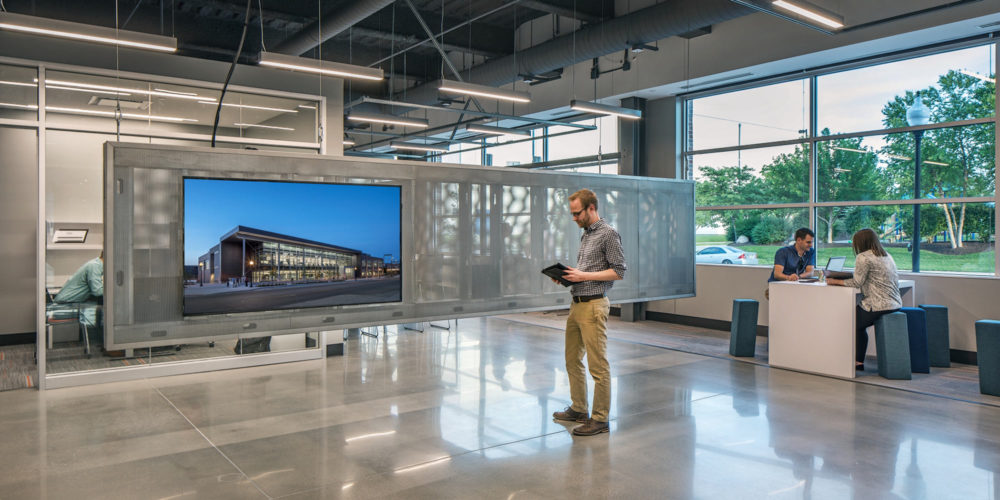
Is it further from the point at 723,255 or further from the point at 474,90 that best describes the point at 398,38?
the point at 723,255

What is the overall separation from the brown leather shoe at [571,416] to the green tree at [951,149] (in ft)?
17.8

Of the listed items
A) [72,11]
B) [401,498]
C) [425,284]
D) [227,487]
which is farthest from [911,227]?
[72,11]

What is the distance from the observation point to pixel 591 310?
4566mm

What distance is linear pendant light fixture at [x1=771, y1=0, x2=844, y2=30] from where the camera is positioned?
5324 mm

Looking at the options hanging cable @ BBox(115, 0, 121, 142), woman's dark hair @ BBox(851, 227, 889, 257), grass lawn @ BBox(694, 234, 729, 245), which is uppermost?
hanging cable @ BBox(115, 0, 121, 142)

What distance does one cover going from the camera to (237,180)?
446 centimetres

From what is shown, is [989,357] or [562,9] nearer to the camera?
[989,357]

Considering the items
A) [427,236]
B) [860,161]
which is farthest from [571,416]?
[860,161]

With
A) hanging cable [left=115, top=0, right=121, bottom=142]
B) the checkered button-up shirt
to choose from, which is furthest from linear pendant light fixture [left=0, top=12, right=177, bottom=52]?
the checkered button-up shirt

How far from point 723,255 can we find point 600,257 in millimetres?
5958

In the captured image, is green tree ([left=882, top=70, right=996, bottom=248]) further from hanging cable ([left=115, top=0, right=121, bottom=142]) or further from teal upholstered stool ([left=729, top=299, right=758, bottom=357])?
hanging cable ([left=115, top=0, right=121, bottom=142])

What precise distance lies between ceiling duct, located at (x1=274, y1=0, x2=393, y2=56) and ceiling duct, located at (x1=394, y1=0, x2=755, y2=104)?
119cm

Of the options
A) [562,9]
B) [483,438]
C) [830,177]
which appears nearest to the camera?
[483,438]

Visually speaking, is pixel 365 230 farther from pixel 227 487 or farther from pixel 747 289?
pixel 747 289
